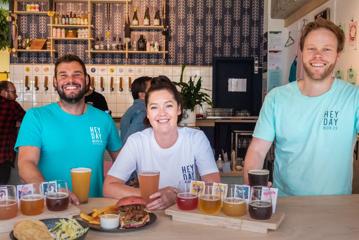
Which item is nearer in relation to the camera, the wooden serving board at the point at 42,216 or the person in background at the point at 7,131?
the wooden serving board at the point at 42,216

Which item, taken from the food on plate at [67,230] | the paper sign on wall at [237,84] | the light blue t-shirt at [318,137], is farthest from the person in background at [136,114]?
the paper sign on wall at [237,84]

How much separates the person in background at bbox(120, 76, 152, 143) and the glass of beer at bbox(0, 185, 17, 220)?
2.09 m

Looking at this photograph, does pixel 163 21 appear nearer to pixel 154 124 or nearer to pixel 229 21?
pixel 229 21

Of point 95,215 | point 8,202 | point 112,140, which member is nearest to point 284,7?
point 112,140

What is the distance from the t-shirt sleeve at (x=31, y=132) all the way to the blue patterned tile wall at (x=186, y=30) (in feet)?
20.3

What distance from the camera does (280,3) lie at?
7.55 metres

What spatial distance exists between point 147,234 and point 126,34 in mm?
7195

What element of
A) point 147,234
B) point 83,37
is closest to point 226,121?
point 83,37

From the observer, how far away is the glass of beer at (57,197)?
1.72 meters

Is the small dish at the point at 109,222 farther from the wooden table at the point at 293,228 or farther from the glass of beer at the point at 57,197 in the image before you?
the glass of beer at the point at 57,197

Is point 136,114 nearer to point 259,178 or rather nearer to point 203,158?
point 203,158

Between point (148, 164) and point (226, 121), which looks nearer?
point (148, 164)

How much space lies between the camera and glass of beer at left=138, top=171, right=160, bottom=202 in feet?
6.31

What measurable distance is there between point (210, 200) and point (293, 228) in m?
0.31
